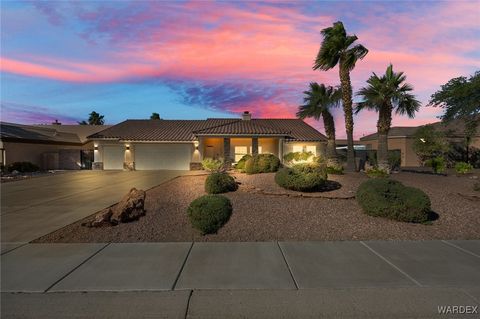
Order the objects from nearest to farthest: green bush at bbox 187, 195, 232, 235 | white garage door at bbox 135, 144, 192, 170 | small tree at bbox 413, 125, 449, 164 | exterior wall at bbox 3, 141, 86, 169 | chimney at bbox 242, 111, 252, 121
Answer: green bush at bbox 187, 195, 232, 235 → exterior wall at bbox 3, 141, 86, 169 → small tree at bbox 413, 125, 449, 164 → white garage door at bbox 135, 144, 192, 170 → chimney at bbox 242, 111, 252, 121

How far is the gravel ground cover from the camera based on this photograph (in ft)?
24.8

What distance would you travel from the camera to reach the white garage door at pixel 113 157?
97.9 feet

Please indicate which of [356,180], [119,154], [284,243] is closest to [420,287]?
[284,243]

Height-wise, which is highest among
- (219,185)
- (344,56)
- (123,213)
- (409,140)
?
(344,56)

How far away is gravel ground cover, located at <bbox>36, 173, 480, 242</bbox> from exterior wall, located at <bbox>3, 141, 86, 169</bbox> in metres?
22.4

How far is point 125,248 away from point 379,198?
6019 mm

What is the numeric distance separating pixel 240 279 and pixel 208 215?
9.11 ft

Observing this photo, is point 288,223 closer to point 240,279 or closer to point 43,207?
point 240,279

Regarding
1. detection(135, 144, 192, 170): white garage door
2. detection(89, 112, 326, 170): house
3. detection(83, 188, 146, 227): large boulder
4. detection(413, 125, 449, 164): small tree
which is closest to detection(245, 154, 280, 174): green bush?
detection(83, 188, 146, 227): large boulder

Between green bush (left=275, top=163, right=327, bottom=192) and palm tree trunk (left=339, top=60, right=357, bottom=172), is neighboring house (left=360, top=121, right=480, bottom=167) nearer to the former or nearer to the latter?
palm tree trunk (left=339, top=60, right=357, bottom=172)

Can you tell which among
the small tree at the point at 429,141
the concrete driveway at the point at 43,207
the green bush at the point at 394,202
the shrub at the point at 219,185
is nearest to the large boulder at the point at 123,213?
the concrete driveway at the point at 43,207

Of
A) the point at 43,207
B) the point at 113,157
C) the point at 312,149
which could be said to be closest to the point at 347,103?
the point at 312,149

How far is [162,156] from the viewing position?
1152 inches

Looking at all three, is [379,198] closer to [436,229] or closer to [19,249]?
[436,229]
